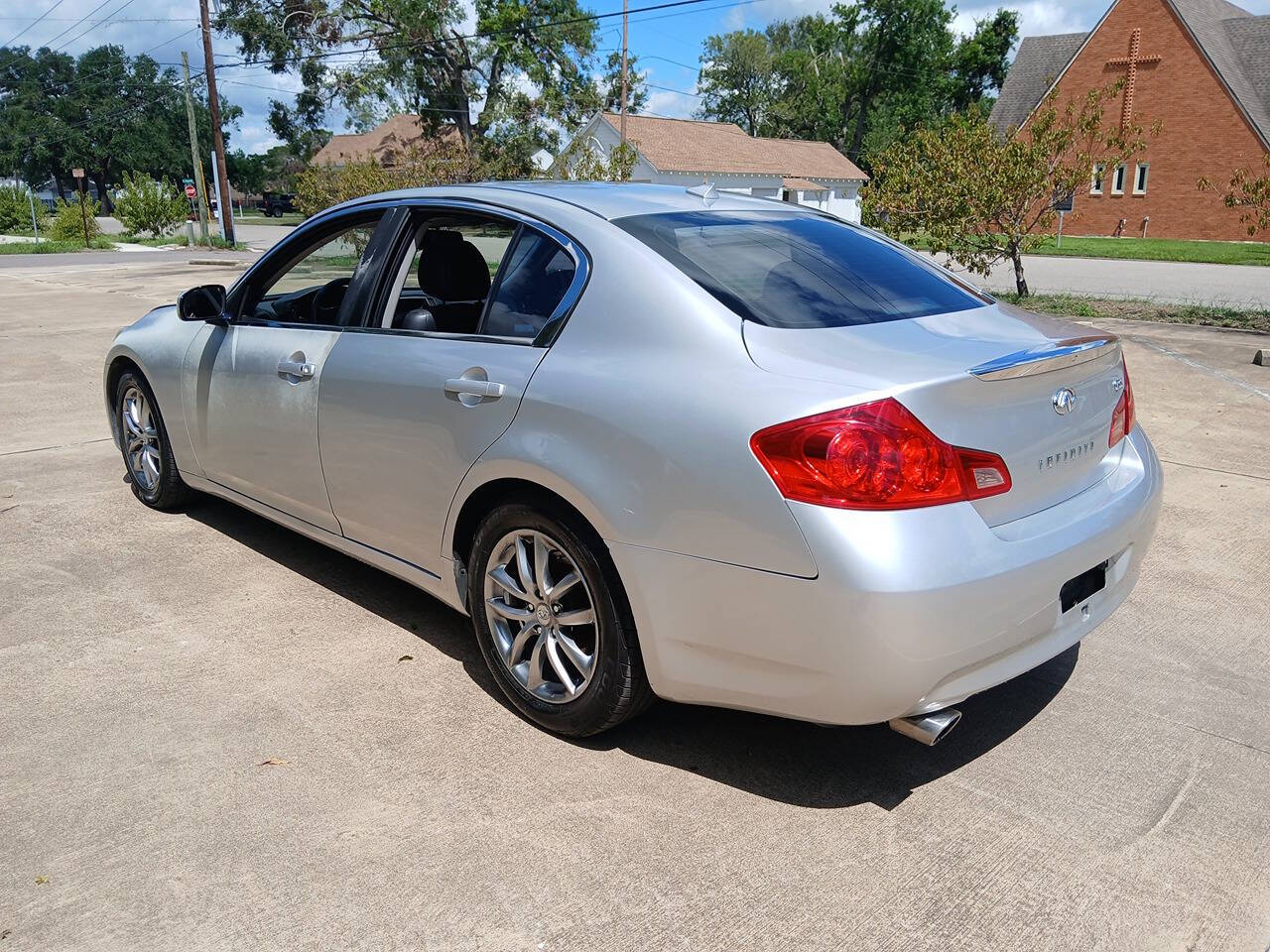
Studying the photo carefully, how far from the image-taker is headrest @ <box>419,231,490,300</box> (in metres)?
4.09

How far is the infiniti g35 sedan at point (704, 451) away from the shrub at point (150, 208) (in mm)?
41244

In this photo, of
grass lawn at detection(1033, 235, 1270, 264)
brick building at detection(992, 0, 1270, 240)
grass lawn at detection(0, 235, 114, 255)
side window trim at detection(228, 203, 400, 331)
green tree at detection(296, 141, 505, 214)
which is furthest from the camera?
Result: brick building at detection(992, 0, 1270, 240)

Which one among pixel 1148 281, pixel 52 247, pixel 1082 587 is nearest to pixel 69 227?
pixel 52 247

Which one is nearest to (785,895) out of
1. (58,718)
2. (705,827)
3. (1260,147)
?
(705,827)

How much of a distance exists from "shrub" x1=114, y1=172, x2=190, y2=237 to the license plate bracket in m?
43.6

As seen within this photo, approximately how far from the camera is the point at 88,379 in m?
9.65

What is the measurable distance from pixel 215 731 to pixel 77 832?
58cm

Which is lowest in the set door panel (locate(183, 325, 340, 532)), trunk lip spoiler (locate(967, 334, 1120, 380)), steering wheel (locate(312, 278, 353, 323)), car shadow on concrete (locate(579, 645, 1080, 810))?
car shadow on concrete (locate(579, 645, 1080, 810))

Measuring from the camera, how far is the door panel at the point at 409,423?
11.1ft

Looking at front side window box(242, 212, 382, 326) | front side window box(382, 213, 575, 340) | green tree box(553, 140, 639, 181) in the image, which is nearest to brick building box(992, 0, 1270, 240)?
green tree box(553, 140, 639, 181)

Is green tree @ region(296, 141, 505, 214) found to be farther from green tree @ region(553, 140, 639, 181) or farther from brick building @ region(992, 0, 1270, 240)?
brick building @ region(992, 0, 1270, 240)

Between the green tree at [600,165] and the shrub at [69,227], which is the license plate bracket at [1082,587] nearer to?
the green tree at [600,165]

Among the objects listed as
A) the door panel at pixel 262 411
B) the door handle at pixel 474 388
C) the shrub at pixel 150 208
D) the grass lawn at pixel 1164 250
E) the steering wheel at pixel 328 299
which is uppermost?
the shrub at pixel 150 208

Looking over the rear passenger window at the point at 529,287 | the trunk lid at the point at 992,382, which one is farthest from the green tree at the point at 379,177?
the trunk lid at the point at 992,382
